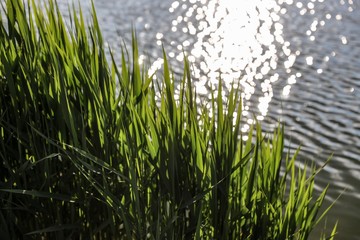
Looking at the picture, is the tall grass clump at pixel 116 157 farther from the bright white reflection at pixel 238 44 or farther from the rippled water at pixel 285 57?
the bright white reflection at pixel 238 44

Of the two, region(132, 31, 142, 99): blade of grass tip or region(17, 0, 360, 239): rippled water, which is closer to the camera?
region(132, 31, 142, 99): blade of grass tip

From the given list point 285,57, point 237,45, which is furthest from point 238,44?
point 285,57

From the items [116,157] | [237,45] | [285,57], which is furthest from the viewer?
[237,45]

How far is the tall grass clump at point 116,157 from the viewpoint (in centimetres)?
184

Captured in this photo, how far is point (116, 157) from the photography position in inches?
76.2

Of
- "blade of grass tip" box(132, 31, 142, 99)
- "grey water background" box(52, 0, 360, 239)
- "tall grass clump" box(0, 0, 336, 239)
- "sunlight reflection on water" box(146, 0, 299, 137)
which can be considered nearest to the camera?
"tall grass clump" box(0, 0, 336, 239)

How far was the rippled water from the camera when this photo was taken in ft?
16.0

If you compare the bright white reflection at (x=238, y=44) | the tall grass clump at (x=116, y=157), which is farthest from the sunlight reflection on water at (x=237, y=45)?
the tall grass clump at (x=116, y=157)

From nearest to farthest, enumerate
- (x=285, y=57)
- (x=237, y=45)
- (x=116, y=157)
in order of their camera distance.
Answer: (x=116, y=157), (x=285, y=57), (x=237, y=45)

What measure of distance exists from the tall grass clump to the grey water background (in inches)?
71.5

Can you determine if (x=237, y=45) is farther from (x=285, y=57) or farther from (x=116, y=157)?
(x=116, y=157)

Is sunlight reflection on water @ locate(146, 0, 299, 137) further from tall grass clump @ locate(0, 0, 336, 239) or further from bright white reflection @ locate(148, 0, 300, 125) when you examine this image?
tall grass clump @ locate(0, 0, 336, 239)

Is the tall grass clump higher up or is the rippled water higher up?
the tall grass clump

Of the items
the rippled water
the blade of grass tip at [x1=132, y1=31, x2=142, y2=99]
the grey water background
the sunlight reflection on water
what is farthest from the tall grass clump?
the sunlight reflection on water
